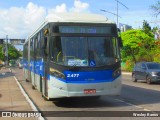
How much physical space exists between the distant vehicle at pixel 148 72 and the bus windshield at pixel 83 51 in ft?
44.2

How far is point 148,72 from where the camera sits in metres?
29.1

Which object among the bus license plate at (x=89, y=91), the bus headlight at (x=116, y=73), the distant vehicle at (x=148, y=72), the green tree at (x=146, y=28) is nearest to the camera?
the bus license plate at (x=89, y=91)

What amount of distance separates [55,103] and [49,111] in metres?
2.56

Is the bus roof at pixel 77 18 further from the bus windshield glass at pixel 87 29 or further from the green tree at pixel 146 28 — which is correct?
the green tree at pixel 146 28

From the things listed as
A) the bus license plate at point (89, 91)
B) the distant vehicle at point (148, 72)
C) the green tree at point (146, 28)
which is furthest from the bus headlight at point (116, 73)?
the green tree at point (146, 28)

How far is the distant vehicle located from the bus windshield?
13471 mm

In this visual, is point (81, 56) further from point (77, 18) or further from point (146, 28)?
point (146, 28)

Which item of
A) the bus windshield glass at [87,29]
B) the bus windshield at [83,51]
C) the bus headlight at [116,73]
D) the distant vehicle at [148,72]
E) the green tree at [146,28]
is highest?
the green tree at [146,28]

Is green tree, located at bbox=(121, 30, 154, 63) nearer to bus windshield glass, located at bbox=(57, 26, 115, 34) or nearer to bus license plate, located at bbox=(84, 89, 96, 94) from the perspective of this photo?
bus windshield glass, located at bbox=(57, 26, 115, 34)

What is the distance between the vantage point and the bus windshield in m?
15.1

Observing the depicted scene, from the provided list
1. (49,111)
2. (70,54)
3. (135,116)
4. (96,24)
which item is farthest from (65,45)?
(135,116)

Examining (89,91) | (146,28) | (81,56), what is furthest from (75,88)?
(146,28)

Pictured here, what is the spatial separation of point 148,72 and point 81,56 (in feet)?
48.4

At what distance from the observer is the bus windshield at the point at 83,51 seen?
1510cm
